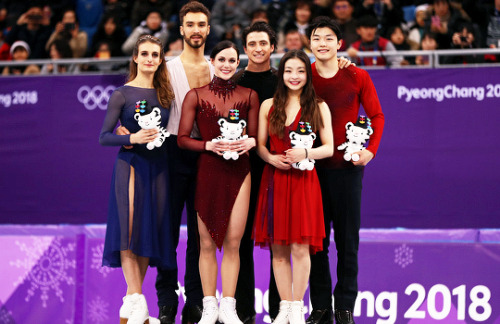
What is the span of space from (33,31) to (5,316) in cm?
553

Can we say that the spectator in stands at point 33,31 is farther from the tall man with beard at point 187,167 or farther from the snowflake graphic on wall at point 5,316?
the tall man with beard at point 187,167

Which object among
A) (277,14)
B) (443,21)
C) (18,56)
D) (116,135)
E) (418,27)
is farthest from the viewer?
(18,56)

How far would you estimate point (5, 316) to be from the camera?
561cm

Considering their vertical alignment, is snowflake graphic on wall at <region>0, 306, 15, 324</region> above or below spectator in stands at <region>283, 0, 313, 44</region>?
below

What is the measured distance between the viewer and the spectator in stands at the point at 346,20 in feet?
27.9

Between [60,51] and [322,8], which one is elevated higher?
[322,8]

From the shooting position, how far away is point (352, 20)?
8.64m

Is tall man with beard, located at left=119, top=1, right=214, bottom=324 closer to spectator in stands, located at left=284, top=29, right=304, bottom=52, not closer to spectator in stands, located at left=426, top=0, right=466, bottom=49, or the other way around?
spectator in stands, located at left=284, top=29, right=304, bottom=52

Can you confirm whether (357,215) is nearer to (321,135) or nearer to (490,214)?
(321,135)

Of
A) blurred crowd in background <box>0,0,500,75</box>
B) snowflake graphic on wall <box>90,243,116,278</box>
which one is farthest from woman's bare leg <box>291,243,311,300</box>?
blurred crowd in background <box>0,0,500,75</box>

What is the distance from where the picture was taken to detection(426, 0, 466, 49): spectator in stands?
825cm

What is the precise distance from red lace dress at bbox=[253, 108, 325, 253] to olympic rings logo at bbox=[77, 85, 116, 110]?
4095 mm

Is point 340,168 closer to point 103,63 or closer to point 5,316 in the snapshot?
point 5,316

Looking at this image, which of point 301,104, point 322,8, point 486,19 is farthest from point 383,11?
point 301,104
